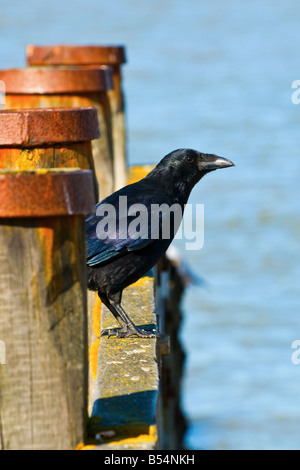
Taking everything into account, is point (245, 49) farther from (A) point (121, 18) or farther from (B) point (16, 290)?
(B) point (16, 290)

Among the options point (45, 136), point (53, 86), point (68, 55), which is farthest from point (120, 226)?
point (68, 55)

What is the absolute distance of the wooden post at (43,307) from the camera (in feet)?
8.56

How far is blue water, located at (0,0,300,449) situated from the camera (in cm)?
1385

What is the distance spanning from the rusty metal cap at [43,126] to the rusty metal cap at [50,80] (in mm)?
1897

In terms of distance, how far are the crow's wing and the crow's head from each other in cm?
31

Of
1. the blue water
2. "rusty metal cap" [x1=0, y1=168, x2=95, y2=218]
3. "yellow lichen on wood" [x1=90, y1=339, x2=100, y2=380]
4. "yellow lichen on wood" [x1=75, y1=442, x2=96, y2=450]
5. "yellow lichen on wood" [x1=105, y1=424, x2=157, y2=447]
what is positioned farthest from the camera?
the blue water

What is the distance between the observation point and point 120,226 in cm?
492

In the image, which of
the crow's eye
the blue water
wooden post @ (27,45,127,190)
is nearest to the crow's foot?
the crow's eye

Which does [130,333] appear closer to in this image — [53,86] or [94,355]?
[94,355]

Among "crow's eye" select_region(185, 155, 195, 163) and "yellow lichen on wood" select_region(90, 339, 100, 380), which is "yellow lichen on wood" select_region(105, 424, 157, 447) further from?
"crow's eye" select_region(185, 155, 195, 163)

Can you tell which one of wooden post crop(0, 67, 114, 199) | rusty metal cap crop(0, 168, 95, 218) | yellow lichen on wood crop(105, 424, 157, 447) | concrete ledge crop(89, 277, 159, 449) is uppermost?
wooden post crop(0, 67, 114, 199)

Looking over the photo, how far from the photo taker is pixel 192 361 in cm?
1481
